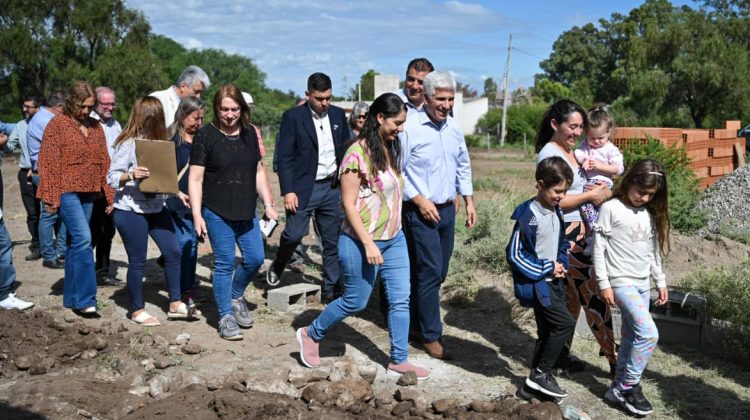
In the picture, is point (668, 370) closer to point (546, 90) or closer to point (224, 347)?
point (224, 347)

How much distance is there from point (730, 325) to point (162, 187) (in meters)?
4.45

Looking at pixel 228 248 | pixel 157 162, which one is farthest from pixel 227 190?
pixel 157 162

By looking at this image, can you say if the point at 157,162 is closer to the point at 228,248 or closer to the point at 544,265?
the point at 228,248

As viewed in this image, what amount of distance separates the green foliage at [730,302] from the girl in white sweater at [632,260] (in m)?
1.24

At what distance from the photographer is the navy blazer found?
6598 millimetres

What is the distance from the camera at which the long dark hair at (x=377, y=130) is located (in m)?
4.75

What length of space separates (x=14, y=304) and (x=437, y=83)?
4091 mm

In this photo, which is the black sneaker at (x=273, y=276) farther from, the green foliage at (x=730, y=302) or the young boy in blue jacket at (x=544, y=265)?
the green foliage at (x=730, y=302)

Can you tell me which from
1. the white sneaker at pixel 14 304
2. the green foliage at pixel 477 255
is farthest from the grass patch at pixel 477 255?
the white sneaker at pixel 14 304

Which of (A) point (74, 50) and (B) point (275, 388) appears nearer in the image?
(B) point (275, 388)

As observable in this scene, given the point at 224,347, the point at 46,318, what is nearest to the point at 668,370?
the point at 224,347

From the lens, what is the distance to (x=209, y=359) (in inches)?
211

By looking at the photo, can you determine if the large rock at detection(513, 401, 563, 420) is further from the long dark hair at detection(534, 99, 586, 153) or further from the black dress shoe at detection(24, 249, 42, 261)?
the black dress shoe at detection(24, 249, 42, 261)

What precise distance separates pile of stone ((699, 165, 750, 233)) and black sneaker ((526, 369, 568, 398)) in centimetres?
567
